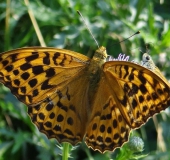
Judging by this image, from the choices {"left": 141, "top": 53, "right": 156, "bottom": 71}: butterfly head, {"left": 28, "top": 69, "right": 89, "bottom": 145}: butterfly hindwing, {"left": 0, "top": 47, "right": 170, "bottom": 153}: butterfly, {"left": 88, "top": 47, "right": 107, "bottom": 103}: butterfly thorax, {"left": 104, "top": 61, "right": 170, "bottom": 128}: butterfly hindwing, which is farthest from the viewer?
{"left": 141, "top": 53, "right": 156, "bottom": 71}: butterfly head

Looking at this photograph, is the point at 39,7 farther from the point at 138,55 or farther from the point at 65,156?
the point at 65,156

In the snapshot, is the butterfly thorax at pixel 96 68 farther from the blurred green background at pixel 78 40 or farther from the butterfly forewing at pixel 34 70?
the blurred green background at pixel 78 40

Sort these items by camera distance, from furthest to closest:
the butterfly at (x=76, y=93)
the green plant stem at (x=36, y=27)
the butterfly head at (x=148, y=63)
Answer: the green plant stem at (x=36, y=27) < the butterfly head at (x=148, y=63) < the butterfly at (x=76, y=93)

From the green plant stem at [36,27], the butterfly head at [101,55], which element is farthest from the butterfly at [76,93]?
the green plant stem at [36,27]

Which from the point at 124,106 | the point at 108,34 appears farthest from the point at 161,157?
the point at 124,106

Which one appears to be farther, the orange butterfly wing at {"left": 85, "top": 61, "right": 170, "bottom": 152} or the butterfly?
the butterfly

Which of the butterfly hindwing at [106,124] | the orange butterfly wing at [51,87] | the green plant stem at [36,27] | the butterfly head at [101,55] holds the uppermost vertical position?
the green plant stem at [36,27]

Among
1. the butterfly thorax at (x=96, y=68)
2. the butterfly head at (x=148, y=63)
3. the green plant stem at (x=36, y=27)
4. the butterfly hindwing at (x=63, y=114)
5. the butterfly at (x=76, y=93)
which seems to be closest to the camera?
the butterfly at (x=76, y=93)

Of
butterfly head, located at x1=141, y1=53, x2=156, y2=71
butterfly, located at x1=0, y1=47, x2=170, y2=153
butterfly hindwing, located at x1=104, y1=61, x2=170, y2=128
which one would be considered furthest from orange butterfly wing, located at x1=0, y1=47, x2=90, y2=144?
butterfly head, located at x1=141, y1=53, x2=156, y2=71

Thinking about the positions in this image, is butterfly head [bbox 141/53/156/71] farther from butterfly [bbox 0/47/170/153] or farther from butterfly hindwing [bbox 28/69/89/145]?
butterfly hindwing [bbox 28/69/89/145]

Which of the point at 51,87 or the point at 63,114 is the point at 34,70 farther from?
the point at 63,114
